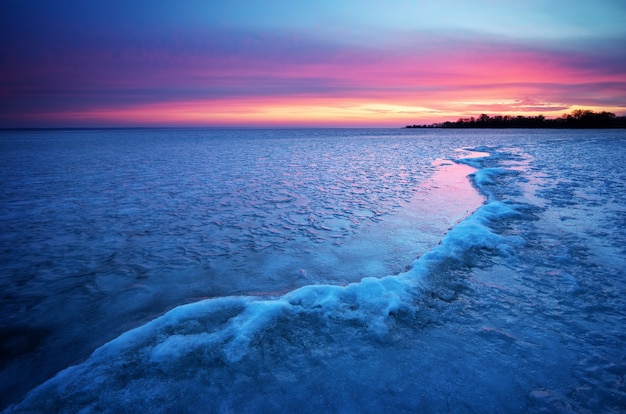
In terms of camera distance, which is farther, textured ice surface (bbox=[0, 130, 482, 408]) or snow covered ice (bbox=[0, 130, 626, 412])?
textured ice surface (bbox=[0, 130, 482, 408])

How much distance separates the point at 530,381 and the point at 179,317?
3.80 m

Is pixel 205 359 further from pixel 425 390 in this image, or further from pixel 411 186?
pixel 411 186

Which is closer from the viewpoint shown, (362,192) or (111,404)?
(111,404)

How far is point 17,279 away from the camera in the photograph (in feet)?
16.1

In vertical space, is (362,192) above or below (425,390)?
above

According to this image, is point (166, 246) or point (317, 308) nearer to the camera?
point (317, 308)

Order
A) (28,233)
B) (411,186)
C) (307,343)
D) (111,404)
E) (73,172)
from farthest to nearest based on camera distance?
(73,172), (411,186), (28,233), (307,343), (111,404)

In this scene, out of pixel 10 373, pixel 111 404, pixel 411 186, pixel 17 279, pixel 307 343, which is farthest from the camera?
pixel 411 186

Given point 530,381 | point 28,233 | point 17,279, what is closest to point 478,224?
point 530,381

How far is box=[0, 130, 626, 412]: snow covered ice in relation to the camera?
8.93ft

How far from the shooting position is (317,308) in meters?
3.96

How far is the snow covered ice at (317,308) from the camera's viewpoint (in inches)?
107

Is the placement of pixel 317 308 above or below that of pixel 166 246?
below

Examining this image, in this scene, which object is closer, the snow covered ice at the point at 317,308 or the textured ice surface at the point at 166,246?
the snow covered ice at the point at 317,308
